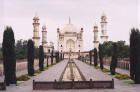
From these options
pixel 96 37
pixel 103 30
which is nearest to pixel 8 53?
pixel 103 30

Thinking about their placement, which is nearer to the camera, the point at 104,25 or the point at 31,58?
the point at 31,58

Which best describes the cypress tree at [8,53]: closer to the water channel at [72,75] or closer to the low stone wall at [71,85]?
the low stone wall at [71,85]

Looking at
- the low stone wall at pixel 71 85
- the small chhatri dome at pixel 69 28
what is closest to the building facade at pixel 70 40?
the small chhatri dome at pixel 69 28

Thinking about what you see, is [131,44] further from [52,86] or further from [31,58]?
[31,58]

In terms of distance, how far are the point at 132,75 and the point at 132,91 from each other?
2602 millimetres

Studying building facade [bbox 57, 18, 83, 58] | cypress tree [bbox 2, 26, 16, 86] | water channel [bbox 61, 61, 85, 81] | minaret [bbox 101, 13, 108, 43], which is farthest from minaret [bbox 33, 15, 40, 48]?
cypress tree [bbox 2, 26, 16, 86]

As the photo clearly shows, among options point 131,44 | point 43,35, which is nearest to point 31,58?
point 131,44

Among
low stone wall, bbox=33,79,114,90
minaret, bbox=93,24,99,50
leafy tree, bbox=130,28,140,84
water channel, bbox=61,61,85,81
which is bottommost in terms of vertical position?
water channel, bbox=61,61,85,81

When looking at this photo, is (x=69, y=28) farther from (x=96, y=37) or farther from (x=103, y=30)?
(x=103, y=30)

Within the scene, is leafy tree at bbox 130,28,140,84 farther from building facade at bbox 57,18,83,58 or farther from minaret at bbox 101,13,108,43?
building facade at bbox 57,18,83,58

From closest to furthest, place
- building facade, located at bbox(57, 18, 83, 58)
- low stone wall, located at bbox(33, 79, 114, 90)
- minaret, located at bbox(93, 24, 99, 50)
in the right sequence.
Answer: low stone wall, located at bbox(33, 79, 114, 90)
minaret, located at bbox(93, 24, 99, 50)
building facade, located at bbox(57, 18, 83, 58)

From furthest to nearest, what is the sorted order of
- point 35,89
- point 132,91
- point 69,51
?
point 69,51
point 35,89
point 132,91

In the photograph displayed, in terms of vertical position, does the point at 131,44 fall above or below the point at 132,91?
above

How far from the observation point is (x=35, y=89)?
28.4 feet
